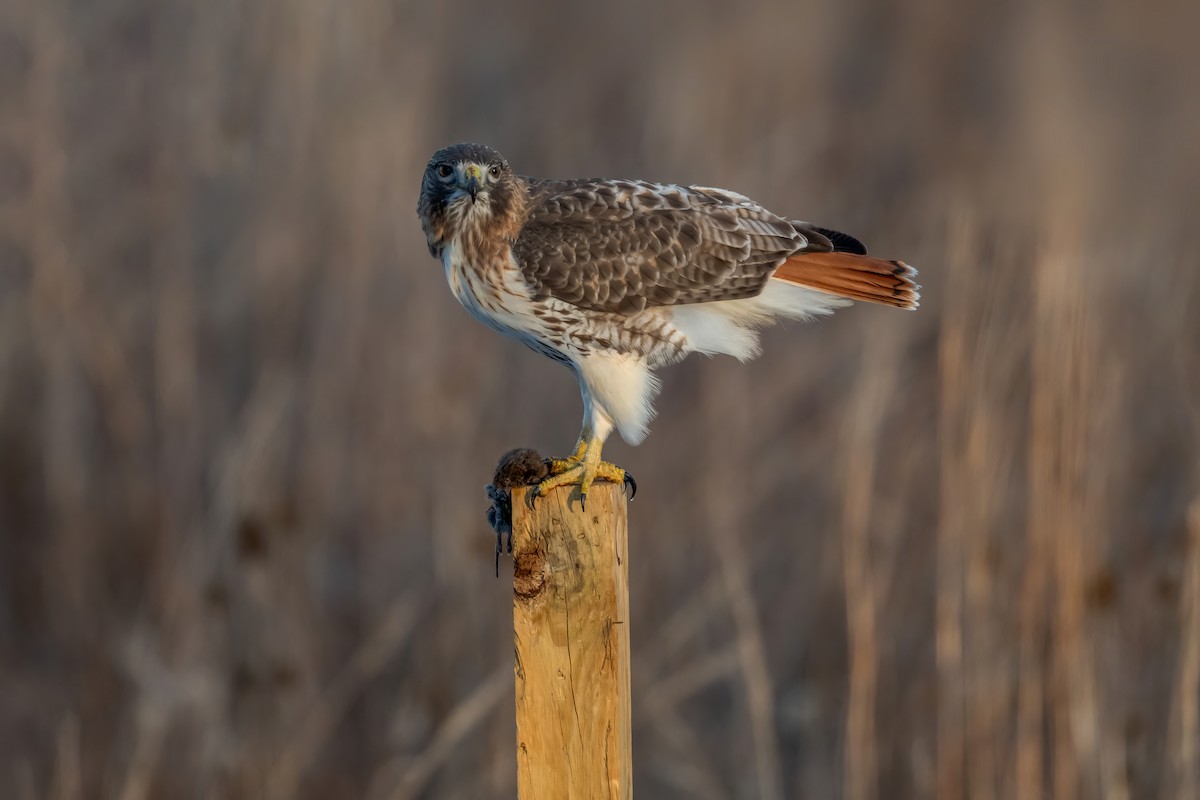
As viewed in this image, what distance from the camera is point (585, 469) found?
2922mm

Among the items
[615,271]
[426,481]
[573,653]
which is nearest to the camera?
[573,653]

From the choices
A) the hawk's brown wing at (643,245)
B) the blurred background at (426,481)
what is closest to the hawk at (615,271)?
the hawk's brown wing at (643,245)

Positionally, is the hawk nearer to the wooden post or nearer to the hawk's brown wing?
the hawk's brown wing

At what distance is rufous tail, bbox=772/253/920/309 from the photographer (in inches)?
124

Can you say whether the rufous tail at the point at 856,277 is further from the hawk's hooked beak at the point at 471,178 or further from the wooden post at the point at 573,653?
the wooden post at the point at 573,653

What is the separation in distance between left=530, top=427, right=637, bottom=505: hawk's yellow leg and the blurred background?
0.78 m

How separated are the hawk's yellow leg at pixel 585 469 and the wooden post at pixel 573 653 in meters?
0.37

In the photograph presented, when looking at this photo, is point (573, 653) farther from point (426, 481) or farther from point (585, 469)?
point (426, 481)

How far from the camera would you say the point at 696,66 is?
329 inches

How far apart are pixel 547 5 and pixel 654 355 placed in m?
8.10

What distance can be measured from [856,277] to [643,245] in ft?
1.57

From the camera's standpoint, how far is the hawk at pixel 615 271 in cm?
308

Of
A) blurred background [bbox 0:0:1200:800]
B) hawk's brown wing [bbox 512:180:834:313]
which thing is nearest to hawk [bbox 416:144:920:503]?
hawk's brown wing [bbox 512:180:834:313]

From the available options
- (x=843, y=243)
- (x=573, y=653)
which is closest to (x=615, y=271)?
(x=843, y=243)
